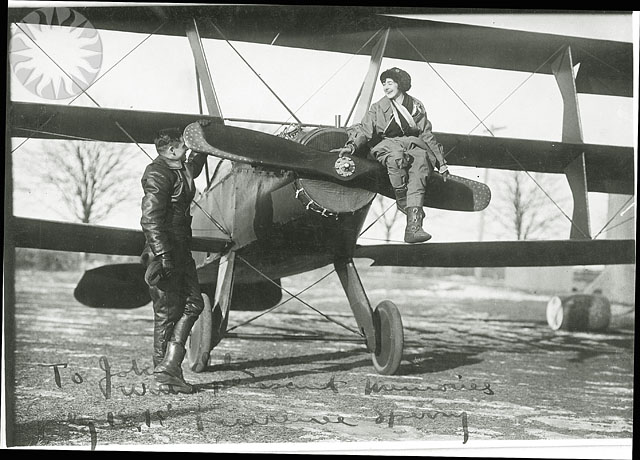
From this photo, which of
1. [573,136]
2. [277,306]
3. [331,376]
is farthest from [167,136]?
[573,136]

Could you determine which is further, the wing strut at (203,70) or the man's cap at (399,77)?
the man's cap at (399,77)

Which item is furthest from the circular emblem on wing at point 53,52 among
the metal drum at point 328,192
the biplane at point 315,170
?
the metal drum at point 328,192

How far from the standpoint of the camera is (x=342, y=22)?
11.2 ft

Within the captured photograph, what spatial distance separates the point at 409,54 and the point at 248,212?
45.4 inches

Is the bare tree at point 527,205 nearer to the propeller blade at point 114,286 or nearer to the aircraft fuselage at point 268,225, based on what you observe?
the aircraft fuselage at point 268,225

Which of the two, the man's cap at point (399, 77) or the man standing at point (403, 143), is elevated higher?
the man's cap at point (399, 77)

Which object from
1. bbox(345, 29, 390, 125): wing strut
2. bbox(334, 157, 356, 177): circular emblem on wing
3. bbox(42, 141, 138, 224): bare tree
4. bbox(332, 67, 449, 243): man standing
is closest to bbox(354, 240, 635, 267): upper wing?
bbox(332, 67, 449, 243): man standing

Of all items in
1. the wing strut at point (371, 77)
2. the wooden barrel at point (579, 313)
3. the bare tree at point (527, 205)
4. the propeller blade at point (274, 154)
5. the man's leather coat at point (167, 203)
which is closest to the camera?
the propeller blade at point (274, 154)

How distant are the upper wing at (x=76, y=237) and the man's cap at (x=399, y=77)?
1.26 meters

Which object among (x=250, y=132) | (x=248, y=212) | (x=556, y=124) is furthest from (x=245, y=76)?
(x=556, y=124)

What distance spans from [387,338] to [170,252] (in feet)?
3.85

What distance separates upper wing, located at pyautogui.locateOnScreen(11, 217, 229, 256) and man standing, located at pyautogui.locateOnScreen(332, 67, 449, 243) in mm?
992

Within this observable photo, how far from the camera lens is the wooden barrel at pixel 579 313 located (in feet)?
11.9

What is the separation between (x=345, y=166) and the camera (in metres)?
3.21
